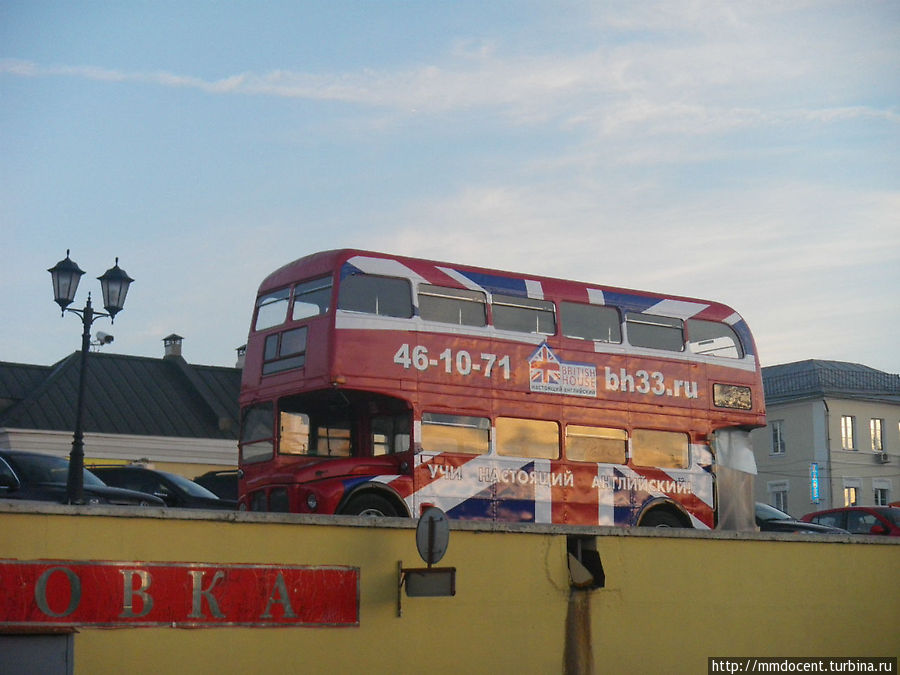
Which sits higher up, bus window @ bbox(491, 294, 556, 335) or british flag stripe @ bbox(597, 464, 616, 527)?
bus window @ bbox(491, 294, 556, 335)

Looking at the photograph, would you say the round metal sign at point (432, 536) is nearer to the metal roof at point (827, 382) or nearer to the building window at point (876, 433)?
the metal roof at point (827, 382)

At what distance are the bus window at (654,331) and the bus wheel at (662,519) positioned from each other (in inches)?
104

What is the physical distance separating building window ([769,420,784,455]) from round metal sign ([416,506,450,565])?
4568 centimetres

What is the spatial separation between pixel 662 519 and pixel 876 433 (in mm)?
39222

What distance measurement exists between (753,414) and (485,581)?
27.9ft

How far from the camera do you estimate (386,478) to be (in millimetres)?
17516

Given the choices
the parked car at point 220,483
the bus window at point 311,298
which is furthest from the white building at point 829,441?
the bus window at point 311,298

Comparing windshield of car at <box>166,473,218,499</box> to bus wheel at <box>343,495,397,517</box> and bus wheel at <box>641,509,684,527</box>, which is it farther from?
bus wheel at <box>641,509,684,527</box>

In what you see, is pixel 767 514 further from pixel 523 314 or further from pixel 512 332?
pixel 512 332

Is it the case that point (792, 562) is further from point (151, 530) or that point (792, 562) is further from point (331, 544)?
point (151, 530)

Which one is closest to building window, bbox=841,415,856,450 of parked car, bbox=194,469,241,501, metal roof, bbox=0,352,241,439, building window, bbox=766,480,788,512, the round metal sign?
building window, bbox=766,480,788,512

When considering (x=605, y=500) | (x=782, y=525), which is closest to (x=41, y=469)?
(x=605, y=500)

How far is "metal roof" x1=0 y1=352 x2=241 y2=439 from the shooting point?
37906 mm

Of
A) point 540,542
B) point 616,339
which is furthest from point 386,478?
point 616,339
